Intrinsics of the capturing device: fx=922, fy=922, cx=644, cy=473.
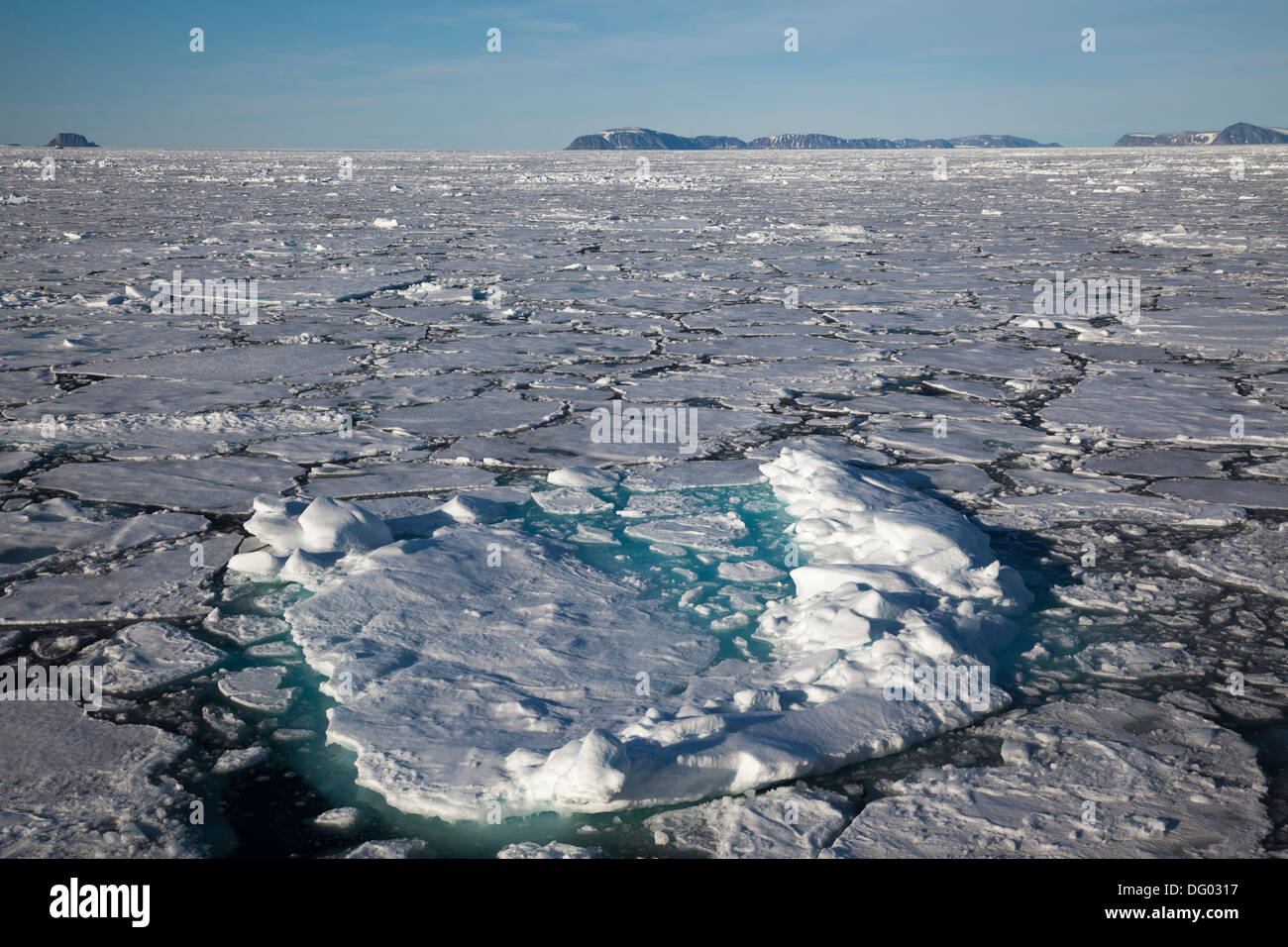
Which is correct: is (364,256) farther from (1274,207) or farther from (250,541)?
(1274,207)

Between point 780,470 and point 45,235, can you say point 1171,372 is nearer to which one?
point 780,470

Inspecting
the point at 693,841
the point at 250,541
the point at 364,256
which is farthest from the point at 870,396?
the point at 364,256

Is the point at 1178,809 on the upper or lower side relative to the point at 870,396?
lower
